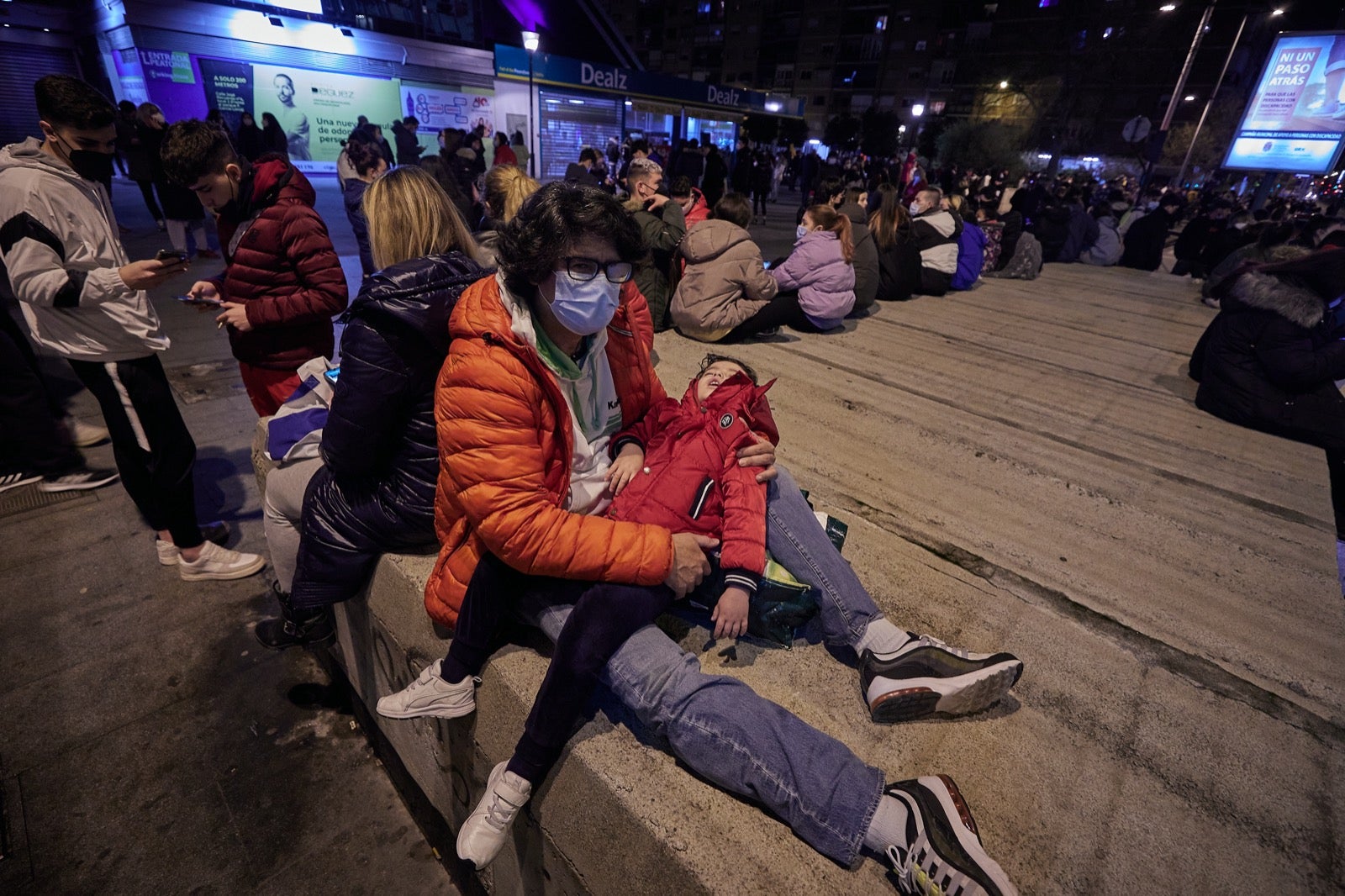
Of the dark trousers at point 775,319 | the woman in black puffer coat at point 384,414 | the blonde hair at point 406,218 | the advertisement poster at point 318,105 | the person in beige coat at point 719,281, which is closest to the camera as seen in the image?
the woman in black puffer coat at point 384,414

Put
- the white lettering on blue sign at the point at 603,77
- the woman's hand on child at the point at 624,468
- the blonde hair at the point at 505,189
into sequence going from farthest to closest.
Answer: the white lettering on blue sign at the point at 603,77, the blonde hair at the point at 505,189, the woman's hand on child at the point at 624,468

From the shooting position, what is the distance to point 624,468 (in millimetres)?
2047

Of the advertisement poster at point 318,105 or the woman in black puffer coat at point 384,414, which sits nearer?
the woman in black puffer coat at point 384,414

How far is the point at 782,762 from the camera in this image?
4.91ft

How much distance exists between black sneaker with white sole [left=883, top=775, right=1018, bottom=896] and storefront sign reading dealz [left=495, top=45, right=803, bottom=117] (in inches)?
775

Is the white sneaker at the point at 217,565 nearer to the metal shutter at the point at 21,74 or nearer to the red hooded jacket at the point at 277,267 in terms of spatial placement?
the red hooded jacket at the point at 277,267

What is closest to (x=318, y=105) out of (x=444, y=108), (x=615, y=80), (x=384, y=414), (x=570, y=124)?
(x=444, y=108)

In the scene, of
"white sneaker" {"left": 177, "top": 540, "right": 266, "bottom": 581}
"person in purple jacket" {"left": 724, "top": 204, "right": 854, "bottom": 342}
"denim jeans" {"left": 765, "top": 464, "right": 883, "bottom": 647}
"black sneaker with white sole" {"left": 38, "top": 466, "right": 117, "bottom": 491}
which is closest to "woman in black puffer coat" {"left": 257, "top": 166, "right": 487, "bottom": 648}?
"white sneaker" {"left": 177, "top": 540, "right": 266, "bottom": 581}

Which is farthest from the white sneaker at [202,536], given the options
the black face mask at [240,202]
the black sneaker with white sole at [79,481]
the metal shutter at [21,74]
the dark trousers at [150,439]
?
the metal shutter at [21,74]

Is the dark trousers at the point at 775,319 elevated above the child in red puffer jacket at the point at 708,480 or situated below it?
below

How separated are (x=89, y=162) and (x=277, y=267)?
0.88m

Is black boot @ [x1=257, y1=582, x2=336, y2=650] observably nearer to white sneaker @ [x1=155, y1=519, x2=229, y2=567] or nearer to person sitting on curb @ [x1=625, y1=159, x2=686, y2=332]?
white sneaker @ [x1=155, y1=519, x2=229, y2=567]

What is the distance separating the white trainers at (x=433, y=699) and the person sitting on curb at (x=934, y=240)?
8280 millimetres

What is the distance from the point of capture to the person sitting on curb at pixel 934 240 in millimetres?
8180
